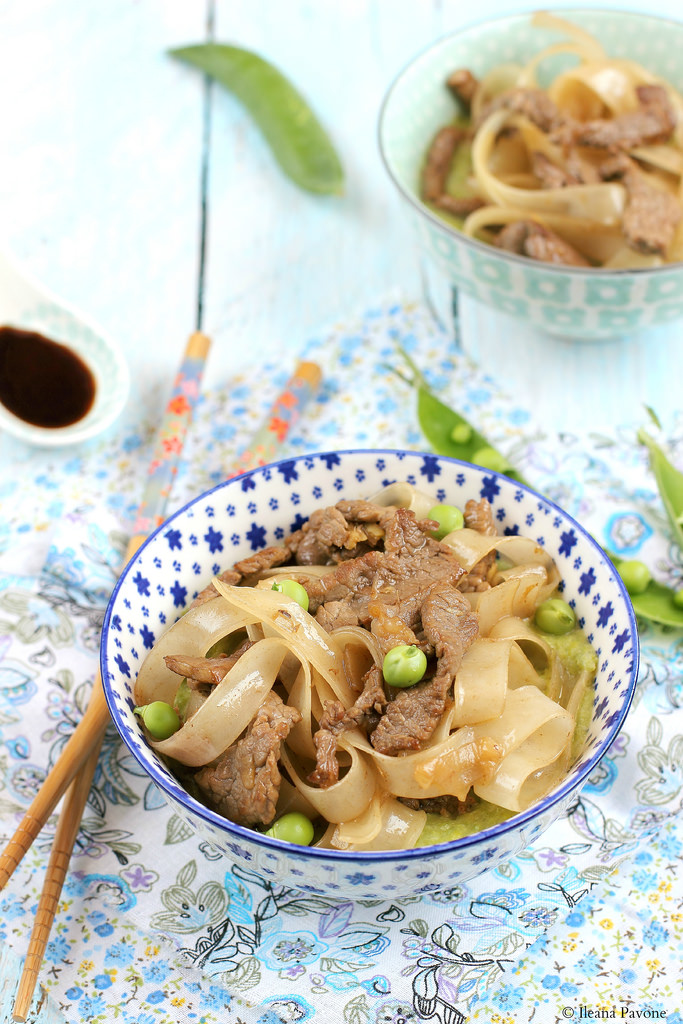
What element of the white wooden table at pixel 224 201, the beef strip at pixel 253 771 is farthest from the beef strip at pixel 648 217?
the beef strip at pixel 253 771

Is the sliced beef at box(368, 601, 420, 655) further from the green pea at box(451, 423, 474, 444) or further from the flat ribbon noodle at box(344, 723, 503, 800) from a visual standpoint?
the green pea at box(451, 423, 474, 444)

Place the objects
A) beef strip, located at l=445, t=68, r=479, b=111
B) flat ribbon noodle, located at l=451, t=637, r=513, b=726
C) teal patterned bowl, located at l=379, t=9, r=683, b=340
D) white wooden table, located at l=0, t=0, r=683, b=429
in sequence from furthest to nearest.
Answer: beef strip, located at l=445, t=68, r=479, b=111
white wooden table, located at l=0, t=0, r=683, b=429
teal patterned bowl, located at l=379, t=9, r=683, b=340
flat ribbon noodle, located at l=451, t=637, r=513, b=726

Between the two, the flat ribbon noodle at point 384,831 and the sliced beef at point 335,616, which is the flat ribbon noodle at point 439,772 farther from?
the sliced beef at point 335,616

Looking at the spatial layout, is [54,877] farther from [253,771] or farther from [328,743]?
[328,743]

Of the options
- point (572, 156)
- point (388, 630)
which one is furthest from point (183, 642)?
point (572, 156)

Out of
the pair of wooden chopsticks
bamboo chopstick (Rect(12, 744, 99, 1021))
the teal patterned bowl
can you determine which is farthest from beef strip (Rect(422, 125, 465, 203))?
bamboo chopstick (Rect(12, 744, 99, 1021))

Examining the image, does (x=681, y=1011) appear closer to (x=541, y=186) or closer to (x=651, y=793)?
(x=651, y=793)
